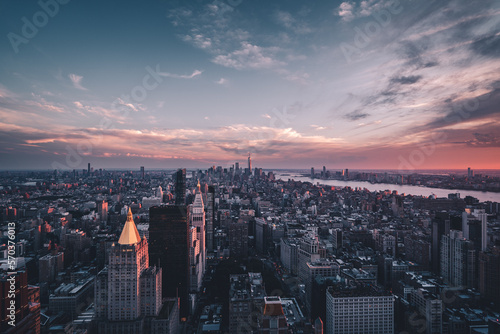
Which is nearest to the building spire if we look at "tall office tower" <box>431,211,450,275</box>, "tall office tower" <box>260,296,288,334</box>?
"tall office tower" <box>260,296,288,334</box>

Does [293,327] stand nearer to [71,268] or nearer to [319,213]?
[71,268]

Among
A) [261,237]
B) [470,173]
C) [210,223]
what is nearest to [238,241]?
[261,237]

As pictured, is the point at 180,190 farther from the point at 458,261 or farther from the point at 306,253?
the point at 458,261

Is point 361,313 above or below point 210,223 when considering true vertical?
below

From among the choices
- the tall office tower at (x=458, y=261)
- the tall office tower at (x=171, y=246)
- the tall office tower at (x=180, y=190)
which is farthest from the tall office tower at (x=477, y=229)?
the tall office tower at (x=180, y=190)

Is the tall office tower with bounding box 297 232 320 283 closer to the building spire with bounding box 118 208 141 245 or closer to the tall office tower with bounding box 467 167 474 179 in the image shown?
the building spire with bounding box 118 208 141 245
